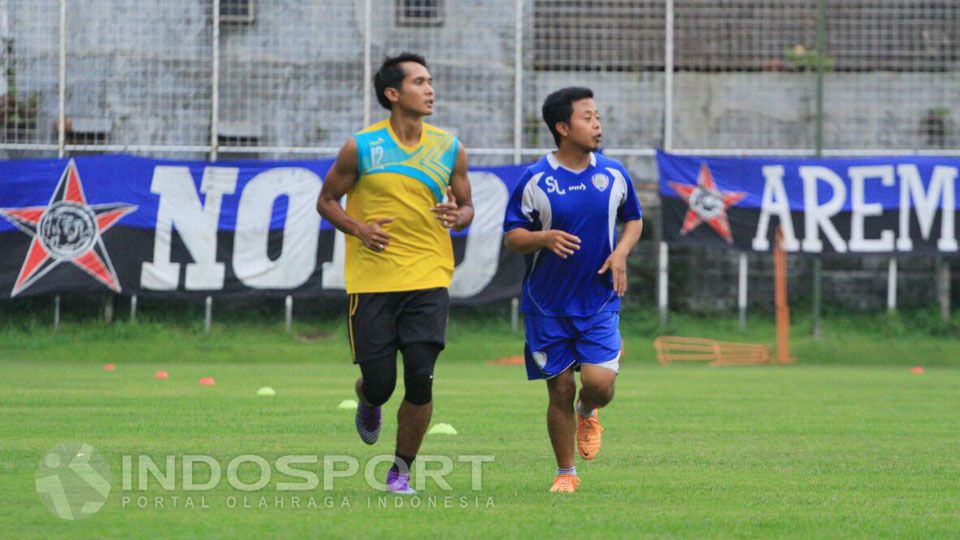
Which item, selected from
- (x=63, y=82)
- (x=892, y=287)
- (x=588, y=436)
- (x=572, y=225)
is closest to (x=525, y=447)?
(x=588, y=436)

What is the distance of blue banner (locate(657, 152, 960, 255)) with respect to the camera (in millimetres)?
24766

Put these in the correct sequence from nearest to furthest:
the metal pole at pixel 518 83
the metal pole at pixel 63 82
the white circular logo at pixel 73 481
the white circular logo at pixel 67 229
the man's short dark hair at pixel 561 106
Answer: the white circular logo at pixel 73 481 < the man's short dark hair at pixel 561 106 < the white circular logo at pixel 67 229 < the metal pole at pixel 63 82 < the metal pole at pixel 518 83

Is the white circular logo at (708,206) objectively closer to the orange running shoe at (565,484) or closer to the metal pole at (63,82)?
the metal pole at (63,82)

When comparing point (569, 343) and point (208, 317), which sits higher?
point (569, 343)

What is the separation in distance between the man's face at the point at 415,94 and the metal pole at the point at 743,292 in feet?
59.9

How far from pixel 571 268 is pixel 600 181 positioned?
467 millimetres

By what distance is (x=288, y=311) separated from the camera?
81.8 ft

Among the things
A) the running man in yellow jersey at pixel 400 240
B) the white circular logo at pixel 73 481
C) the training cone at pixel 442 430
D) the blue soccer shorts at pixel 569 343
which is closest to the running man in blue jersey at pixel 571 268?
the blue soccer shorts at pixel 569 343

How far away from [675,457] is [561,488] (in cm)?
203

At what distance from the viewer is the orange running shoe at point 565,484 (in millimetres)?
7738

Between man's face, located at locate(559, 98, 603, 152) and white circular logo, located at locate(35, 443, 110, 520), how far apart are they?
9.35 ft

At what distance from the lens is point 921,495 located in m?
7.76

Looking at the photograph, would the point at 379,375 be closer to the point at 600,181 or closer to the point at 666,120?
the point at 600,181

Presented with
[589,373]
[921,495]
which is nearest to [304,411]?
[589,373]
